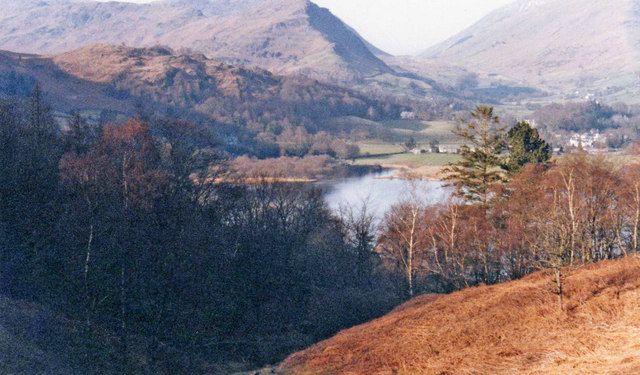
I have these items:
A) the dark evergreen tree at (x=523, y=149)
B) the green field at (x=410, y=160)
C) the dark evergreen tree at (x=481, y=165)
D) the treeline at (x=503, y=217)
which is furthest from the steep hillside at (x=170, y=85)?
the dark evergreen tree at (x=481, y=165)

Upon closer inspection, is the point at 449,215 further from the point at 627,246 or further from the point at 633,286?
Result: the point at 633,286

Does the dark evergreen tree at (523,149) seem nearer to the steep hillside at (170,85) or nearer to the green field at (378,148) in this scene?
the green field at (378,148)

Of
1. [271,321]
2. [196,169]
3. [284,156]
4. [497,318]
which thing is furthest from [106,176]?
[284,156]

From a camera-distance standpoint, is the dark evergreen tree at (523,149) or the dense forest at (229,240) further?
the dark evergreen tree at (523,149)

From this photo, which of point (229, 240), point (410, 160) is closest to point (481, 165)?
point (229, 240)

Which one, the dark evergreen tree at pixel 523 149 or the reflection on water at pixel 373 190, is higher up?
the dark evergreen tree at pixel 523 149

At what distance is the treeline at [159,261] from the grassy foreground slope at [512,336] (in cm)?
671

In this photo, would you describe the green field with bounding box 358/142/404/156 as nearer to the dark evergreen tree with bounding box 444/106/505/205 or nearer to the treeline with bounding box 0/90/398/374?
the treeline with bounding box 0/90/398/374

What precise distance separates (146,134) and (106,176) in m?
14.8

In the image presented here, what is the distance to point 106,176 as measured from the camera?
30531 mm

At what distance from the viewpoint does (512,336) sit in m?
15.5

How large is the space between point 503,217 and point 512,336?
21.2m

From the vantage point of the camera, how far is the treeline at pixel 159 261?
23.4 metres

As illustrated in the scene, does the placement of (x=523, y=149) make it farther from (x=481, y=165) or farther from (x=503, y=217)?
(x=503, y=217)
